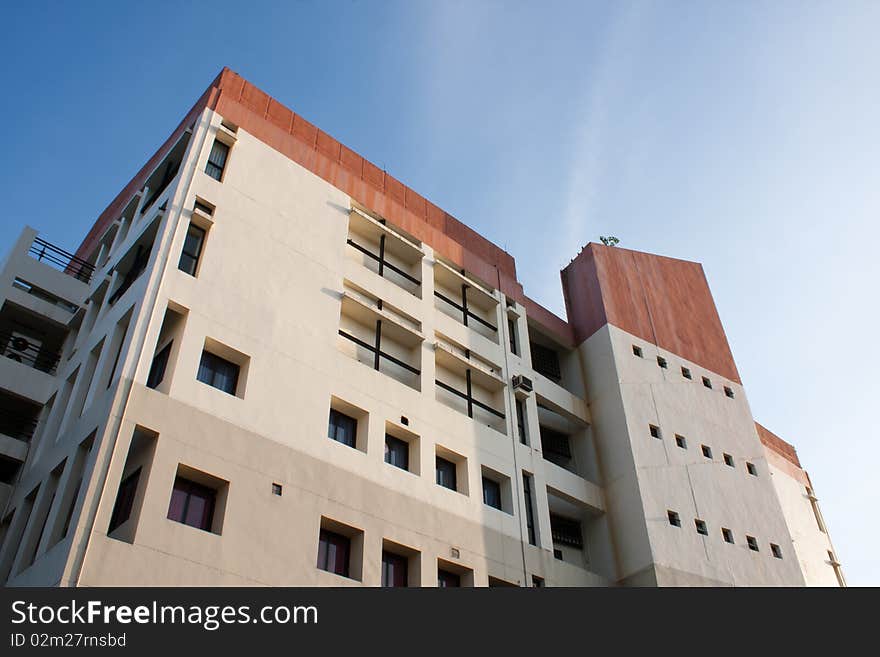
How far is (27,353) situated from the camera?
79.6 ft

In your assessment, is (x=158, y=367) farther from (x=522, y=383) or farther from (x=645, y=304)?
(x=645, y=304)

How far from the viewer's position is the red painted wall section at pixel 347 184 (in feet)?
80.9

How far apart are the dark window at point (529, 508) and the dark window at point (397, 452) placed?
4.20 m

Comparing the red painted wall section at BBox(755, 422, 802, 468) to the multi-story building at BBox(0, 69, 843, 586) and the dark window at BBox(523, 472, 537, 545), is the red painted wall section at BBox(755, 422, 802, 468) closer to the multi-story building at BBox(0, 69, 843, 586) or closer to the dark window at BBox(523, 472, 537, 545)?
the multi-story building at BBox(0, 69, 843, 586)

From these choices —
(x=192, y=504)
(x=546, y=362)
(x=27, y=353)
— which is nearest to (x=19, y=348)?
(x=27, y=353)

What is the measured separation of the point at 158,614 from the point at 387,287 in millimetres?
14320

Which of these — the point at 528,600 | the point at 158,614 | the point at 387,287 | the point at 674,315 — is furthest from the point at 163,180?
the point at 674,315

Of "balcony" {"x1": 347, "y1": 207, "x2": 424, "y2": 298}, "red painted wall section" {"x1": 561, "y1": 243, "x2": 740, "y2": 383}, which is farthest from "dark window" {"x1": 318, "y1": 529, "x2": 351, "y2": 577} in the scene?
"red painted wall section" {"x1": 561, "y1": 243, "x2": 740, "y2": 383}

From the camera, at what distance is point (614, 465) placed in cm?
2678

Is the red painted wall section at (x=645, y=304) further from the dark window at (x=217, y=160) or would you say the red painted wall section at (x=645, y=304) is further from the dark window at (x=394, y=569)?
the dark window at (x=217, y=160)

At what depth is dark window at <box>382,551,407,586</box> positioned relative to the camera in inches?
762

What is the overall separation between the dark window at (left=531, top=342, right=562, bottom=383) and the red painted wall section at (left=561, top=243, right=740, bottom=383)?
47.2 inches

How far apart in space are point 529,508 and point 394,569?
569 centimetres

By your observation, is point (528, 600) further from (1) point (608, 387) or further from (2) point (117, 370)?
(1) point (608, 387)
